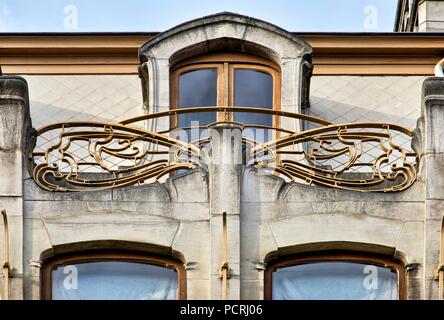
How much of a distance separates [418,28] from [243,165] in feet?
35.8

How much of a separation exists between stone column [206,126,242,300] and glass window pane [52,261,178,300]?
2.60 feet

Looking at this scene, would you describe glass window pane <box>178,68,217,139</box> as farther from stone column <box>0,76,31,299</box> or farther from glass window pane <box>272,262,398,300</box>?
glass window pane <box>272,262,398,300</box>

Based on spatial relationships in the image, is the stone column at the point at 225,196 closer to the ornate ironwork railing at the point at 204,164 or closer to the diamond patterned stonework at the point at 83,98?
the ornate ironwork railing at the point at 204,164

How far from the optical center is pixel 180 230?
32344 millimetres

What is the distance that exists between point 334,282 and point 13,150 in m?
4.97

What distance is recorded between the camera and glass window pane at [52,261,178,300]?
32.1 metres

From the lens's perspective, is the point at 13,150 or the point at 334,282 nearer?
the point at 334,282

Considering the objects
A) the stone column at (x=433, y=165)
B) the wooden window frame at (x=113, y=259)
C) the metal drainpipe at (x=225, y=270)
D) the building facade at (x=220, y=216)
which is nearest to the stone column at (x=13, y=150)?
the building facade at (x=220, y=216)

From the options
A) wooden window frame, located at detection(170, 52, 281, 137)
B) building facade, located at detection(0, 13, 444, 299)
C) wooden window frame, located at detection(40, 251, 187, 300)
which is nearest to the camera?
building facade, located at detection(0, 13, 444, 299)

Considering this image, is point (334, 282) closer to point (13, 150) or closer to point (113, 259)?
point (113, 259)

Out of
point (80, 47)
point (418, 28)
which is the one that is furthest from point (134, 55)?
point (418, 28)

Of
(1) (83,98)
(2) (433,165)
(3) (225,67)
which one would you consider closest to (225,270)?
(2) (433,165)

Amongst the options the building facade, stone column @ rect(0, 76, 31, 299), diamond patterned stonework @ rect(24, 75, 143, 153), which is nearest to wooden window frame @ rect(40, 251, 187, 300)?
the building facade

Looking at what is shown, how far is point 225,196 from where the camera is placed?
32344 millimetres
